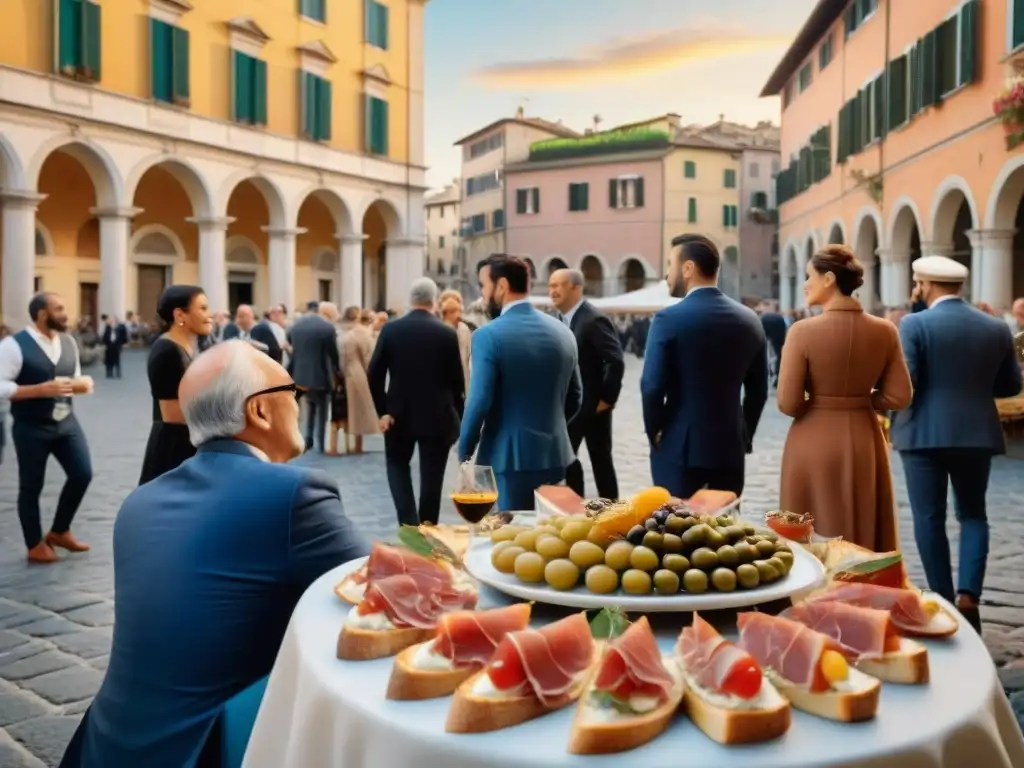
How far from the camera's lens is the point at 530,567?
2.08 m

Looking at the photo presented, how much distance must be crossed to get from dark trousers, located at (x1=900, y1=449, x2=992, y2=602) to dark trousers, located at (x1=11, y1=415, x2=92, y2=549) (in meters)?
4.62

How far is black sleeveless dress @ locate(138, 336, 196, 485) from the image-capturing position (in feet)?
16.6

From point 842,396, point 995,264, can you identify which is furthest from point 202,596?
point 995,264

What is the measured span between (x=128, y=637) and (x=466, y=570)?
794 mm

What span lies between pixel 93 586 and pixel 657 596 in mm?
4512

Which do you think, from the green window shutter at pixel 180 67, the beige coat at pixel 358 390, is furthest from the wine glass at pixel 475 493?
the green window shutter at pixel 180 67

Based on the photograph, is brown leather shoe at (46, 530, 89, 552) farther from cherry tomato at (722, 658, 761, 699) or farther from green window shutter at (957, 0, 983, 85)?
green window shutter at (957, 0, 983, 85)

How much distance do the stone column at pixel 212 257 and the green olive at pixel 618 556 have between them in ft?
79.1

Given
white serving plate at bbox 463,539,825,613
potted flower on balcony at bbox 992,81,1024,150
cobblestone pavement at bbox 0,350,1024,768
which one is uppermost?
potted flower on balcony at bbox 992,81,1024,150

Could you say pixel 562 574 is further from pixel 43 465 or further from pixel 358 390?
pixel 358 390

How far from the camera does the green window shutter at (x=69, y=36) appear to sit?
20.8m

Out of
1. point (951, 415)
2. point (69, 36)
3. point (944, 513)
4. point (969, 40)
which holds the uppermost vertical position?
point (69, 36)

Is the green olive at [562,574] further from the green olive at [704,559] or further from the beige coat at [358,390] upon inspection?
the beige coat at [358,390]

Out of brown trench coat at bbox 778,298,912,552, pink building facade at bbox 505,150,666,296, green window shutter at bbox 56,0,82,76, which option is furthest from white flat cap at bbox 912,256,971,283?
pink building facade at bbox 505,150,666,296
